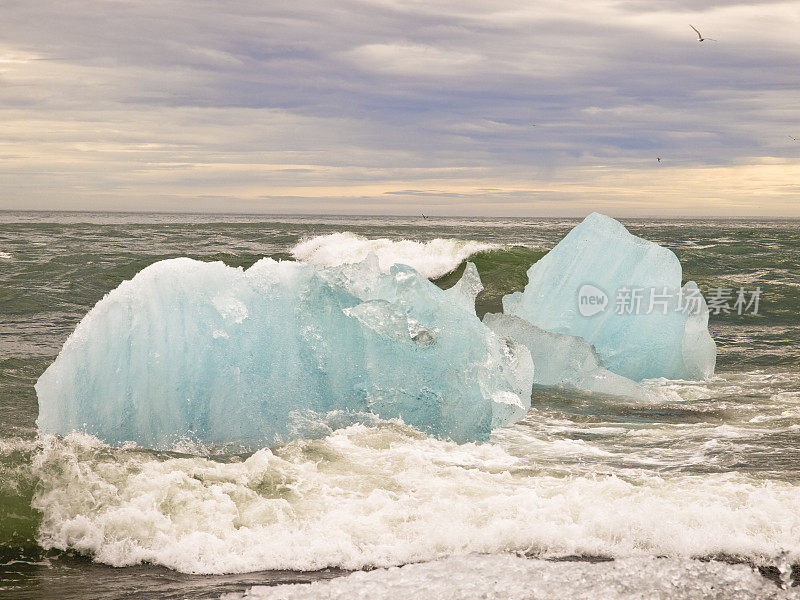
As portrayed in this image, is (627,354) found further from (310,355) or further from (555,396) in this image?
(310,355)

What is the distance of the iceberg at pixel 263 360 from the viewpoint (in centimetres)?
523

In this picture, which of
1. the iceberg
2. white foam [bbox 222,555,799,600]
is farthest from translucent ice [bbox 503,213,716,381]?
white foam [bbox 222,555,799,600]

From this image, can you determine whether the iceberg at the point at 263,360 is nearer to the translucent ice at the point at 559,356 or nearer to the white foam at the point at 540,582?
the translucent ice at the point at 559,356

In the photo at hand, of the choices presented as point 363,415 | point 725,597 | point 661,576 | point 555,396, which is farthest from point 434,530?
point 555,396

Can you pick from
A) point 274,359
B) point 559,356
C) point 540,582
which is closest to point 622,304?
point 559,356

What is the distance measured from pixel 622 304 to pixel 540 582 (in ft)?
19.1

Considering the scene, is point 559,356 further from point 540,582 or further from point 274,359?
point 540,582

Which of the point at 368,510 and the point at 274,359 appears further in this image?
the point at 274,359

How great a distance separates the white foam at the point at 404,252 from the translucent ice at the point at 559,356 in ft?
38.8

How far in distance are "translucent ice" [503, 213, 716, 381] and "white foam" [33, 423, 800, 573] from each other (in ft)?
12.5

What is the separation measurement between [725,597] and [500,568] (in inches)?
37.3

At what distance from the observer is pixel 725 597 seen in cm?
323

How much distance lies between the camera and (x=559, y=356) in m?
7.90
